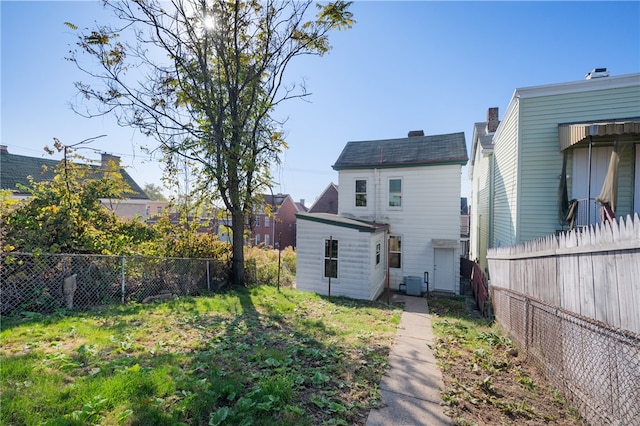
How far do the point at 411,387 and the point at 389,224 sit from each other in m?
9.79

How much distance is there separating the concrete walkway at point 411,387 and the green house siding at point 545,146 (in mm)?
4950

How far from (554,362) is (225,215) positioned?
1015 cm

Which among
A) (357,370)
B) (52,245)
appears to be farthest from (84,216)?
(357,370)

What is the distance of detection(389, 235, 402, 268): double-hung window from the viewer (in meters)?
13.0

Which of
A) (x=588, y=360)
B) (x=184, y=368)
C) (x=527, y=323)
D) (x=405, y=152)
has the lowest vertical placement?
(x=184, y=368)

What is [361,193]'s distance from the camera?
13727mm

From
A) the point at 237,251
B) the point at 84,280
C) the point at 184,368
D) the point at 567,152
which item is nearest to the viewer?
the point at 184,368

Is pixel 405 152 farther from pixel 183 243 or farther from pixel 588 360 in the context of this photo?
pixel 588 360

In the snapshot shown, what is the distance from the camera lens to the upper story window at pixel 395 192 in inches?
513

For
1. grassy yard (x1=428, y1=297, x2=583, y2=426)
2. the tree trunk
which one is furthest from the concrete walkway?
the tree trunk

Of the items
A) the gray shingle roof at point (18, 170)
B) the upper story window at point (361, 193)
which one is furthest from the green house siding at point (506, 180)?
the gray shingle roof at point (18, 170)

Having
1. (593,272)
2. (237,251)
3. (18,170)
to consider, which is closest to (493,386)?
(593,272)

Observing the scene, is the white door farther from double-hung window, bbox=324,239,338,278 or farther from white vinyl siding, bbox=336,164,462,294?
double-hung window, bbox=324,239,338,278

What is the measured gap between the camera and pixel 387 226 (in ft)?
41.2
